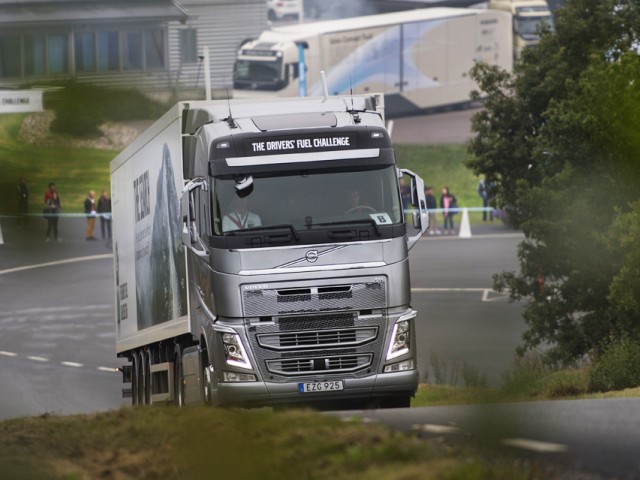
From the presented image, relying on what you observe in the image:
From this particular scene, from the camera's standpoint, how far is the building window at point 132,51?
164cm

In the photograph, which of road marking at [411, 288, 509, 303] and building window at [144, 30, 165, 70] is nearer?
building window at [144, 30, 165, 70]

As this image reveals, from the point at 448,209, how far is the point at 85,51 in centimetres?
5424

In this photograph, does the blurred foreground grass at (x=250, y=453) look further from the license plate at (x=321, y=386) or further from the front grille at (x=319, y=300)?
the front grille at (x=319, y=300)

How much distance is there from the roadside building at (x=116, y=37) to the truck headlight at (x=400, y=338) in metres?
11.3

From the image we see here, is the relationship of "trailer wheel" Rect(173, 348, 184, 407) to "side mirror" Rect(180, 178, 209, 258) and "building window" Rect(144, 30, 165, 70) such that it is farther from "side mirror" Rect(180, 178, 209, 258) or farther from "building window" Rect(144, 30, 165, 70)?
"building window" Rect(144, 30, 165, 70)

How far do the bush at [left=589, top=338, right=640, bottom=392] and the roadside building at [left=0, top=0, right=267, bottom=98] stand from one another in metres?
21.7

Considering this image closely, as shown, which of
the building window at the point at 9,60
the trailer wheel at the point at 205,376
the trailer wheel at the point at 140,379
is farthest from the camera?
the trailer wheel at the point at 140,379

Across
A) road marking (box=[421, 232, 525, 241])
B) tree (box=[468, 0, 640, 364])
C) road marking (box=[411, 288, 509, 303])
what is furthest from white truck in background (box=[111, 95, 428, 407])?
road marking (box=[421, 232, 525, 241])

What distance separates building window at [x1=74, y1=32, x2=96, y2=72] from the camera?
1605mm

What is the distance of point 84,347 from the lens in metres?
35.2

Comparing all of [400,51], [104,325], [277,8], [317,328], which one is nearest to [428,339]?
[317,328]

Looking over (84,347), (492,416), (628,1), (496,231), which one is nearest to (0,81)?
(492,416)

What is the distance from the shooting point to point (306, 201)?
1295 cm

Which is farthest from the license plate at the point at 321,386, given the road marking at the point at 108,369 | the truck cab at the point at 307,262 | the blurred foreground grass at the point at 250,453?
the road marking at the point at 108,369
